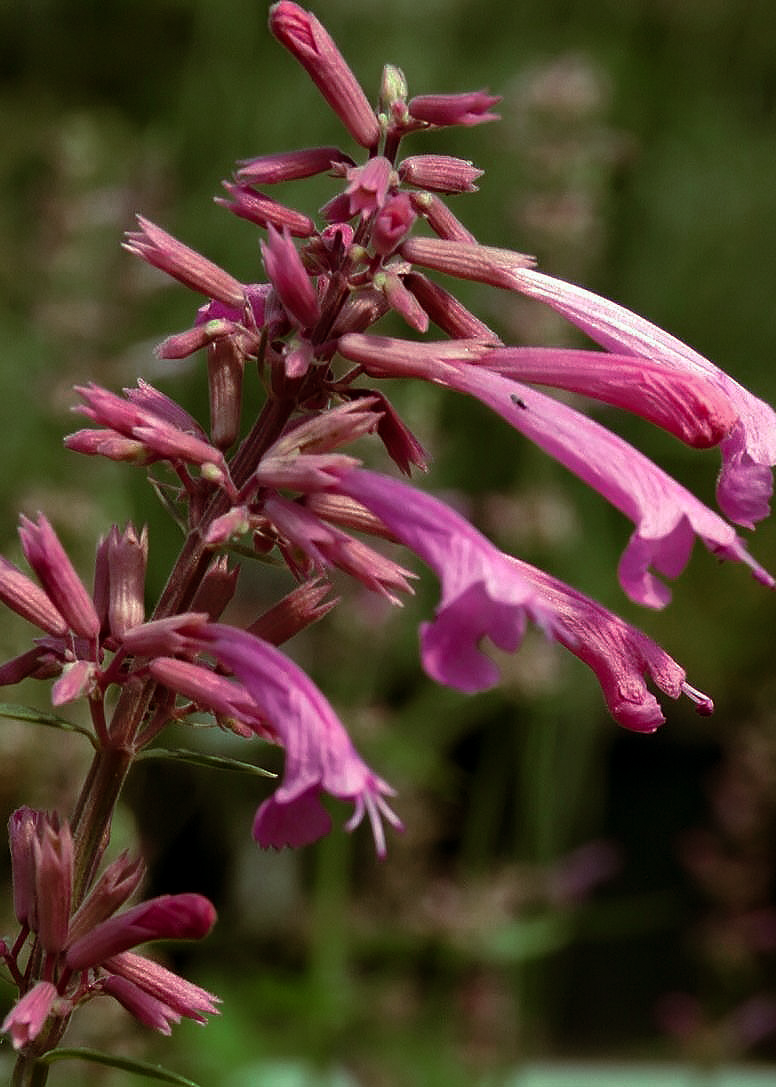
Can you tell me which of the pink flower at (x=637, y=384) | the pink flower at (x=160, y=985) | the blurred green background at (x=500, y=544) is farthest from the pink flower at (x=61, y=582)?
the blurred green background at (x=500, y=544)

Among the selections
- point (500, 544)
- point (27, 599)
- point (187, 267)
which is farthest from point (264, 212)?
point (500, 544)

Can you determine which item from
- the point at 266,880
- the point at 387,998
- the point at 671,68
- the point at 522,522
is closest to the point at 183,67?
the point at 671,68

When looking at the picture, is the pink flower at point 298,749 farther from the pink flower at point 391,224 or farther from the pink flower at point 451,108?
the pink flower at point 451,108

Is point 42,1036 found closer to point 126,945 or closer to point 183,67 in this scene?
point 126,945

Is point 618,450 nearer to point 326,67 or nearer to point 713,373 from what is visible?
point 713,373

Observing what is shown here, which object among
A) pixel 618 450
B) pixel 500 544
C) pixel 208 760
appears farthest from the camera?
pixel 500 544
